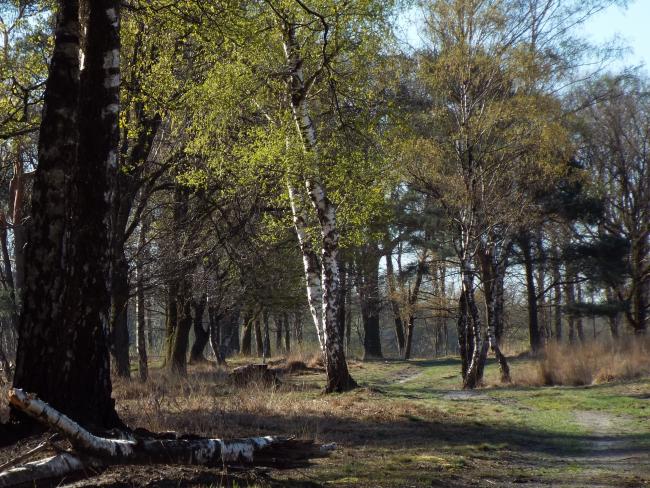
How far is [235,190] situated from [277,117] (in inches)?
75.9

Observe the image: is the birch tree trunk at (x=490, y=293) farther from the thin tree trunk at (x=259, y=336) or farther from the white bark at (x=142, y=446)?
the thin tree trunk at (x=259, y=336)

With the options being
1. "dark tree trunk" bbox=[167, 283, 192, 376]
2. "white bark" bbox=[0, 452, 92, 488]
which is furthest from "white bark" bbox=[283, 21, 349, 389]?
"dark tree trunk" bbox=[167, 283, 192, 376]

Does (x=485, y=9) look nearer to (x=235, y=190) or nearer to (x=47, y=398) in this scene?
(x=235, y=190)

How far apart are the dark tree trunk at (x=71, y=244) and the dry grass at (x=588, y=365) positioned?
15.9 meters

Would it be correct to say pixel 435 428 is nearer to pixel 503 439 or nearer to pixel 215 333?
pixel 503 439

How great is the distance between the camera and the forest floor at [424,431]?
21.5 ft

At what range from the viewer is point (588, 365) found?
66.6 feet

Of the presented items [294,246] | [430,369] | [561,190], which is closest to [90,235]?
[294,246]

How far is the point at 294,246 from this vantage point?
2677 cm

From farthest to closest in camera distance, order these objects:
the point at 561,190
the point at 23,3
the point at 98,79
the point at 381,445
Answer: the point at 561,190
the point at 23,3
the point at 381,445
the point at 98,79

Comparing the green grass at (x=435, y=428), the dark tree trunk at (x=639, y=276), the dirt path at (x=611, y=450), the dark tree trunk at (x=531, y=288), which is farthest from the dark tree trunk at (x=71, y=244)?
the dark tree trunk at (x=531, y=288)

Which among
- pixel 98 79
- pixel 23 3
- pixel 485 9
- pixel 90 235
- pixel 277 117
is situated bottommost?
pixel 90 235

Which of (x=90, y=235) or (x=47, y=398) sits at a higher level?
(x=90, y=235)

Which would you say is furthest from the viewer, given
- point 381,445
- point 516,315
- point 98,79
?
point 516,315
